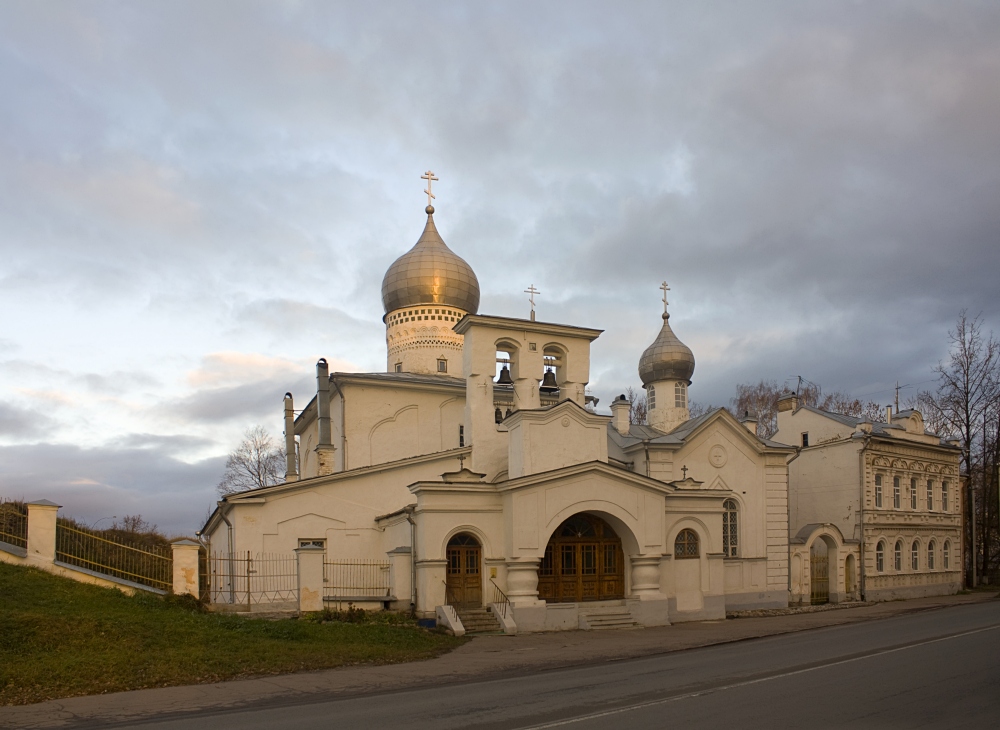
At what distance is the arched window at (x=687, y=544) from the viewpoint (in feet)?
79.8

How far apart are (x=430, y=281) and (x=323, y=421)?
6824 millimetres

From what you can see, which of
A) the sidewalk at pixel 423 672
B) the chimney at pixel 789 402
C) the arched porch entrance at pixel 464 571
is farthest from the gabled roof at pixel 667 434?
the arched porch entrance at pixel 464 571

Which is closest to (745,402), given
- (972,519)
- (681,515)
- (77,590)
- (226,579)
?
(972,519)

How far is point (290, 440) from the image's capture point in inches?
1256

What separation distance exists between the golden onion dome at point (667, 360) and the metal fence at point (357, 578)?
13489mm

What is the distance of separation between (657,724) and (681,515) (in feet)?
51.8

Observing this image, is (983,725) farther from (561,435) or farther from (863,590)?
(863,590)

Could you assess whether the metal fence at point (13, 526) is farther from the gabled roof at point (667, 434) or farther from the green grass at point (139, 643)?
the gabled roof at point (667, 434)

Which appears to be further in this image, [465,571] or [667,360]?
[667,360]

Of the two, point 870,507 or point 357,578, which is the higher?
point 870,507

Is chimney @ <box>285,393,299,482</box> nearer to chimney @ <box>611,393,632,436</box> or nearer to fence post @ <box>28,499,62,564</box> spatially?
chimney @ <box>611,393,632,436</box>

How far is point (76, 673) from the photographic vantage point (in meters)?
12.1

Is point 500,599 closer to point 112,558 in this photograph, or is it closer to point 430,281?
point 112,558

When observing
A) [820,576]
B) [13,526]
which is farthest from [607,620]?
[13,526]
